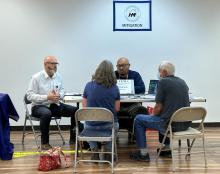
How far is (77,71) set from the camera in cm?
697

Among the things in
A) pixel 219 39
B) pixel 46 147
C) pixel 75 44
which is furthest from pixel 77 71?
pixel 219 39

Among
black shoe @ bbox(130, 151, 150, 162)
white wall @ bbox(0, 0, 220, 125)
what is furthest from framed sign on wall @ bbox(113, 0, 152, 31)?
black shoe @ bbox(130, 151, 150, 162)

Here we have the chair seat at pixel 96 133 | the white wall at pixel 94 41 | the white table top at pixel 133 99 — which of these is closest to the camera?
the chair seat at pixel 96 133

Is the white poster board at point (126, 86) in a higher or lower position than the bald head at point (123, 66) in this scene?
lower

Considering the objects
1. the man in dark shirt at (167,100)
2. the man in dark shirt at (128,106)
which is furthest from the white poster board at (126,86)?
the man in dark shirt at (167,100)

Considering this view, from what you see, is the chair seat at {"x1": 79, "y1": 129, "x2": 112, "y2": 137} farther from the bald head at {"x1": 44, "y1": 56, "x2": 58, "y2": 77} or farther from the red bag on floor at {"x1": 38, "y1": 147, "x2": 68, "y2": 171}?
the bald head at {"x1": 44, "y1": 56, "x2": 58, "y2": 77}

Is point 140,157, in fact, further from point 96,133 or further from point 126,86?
point 126,86

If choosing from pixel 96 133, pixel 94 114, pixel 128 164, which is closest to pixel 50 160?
pixel 96 133

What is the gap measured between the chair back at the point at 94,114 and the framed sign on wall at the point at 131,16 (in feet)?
9.85

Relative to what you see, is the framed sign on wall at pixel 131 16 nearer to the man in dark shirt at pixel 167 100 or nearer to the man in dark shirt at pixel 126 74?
the man in dark shirt at pixel 126 74

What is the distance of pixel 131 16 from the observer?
6.93m

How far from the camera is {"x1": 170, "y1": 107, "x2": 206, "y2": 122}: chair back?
13.9 feet

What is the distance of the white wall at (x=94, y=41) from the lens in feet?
22.5

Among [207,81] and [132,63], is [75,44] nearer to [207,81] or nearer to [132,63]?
[132,63]
